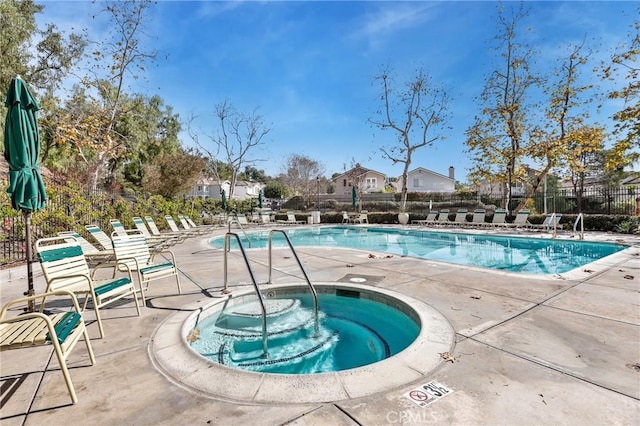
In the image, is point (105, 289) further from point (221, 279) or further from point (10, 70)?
point (10, 70)

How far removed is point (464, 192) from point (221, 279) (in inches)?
1214

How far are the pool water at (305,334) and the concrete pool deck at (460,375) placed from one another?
1.66ft

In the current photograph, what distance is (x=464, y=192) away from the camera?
104ft

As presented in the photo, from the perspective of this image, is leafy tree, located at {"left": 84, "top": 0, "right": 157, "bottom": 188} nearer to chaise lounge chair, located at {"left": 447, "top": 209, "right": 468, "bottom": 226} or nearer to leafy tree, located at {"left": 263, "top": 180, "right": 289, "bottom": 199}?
chaise lounge chair, located at {"left": 447, "top": 209, "right": 468, "bottom": 226}

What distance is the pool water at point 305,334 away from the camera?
3.47 m

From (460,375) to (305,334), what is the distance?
2071 millimetres

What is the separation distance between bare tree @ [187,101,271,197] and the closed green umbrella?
2343cm

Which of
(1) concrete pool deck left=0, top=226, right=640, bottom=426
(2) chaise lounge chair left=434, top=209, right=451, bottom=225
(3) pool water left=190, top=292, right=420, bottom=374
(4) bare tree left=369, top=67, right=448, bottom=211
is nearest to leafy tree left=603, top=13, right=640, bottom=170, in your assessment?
(2) chaise lounge chair left=434, top=209, right=451, bottom=225

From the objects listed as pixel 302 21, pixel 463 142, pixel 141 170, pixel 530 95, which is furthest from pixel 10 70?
pixel 530 95

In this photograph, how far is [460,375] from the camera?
97.4 inches

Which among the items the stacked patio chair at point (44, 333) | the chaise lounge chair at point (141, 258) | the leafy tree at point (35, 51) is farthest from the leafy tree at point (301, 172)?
the stacked patio chair at point (44, 333)

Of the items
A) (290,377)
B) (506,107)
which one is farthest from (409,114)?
(290,377)

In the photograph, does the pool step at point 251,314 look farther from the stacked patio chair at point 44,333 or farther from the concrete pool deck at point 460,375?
the stacked patio chair at point 44,333

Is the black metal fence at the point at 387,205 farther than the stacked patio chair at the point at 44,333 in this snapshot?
Yes
